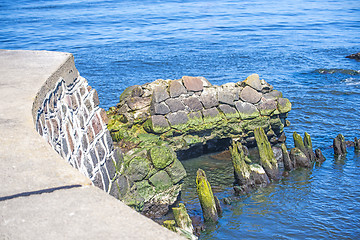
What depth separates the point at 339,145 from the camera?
1647cm

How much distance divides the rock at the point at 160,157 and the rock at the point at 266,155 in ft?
11.7

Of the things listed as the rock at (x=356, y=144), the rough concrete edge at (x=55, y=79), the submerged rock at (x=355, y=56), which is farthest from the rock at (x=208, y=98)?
the submerged rock at (x=355, y=56)

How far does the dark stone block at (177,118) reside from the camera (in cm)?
1537

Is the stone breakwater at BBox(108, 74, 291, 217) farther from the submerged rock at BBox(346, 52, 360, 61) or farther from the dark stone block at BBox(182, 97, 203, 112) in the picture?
the submerged rock at BBox(346, 52, 360, 61)

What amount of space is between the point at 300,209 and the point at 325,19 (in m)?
41.5

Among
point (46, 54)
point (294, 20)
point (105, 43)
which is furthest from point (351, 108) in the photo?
point (294, 20)

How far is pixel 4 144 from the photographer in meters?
4.51

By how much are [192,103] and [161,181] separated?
4.33 meters

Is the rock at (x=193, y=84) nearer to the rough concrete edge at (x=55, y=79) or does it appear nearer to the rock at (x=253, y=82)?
the rock at (x=253, y=82)

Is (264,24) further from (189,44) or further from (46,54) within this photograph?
(46,54)

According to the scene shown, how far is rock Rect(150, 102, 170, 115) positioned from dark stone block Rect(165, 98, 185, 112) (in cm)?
13

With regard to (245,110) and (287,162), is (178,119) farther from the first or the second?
(287,162)

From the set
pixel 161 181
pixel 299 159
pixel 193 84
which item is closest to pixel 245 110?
pixel 193 84

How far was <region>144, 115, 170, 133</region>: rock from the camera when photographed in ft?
49.6
